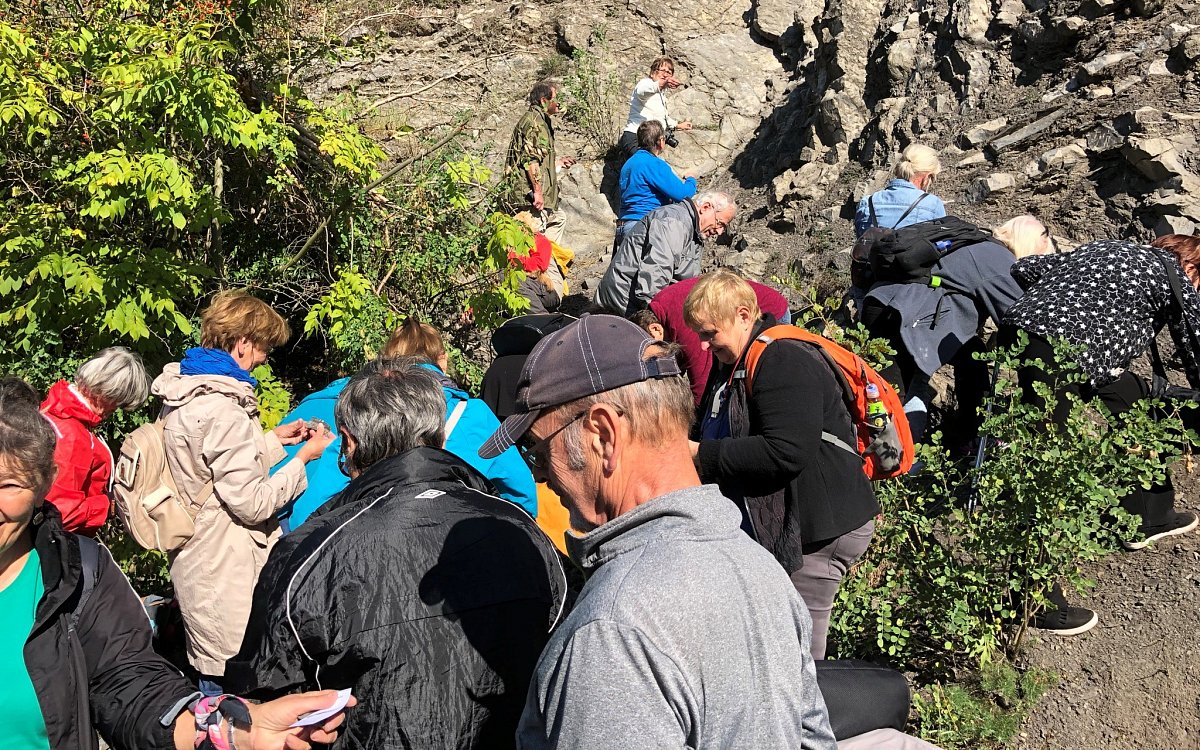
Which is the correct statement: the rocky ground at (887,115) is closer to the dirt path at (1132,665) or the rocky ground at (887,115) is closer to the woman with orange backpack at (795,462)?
the dirt path at (1132,665)

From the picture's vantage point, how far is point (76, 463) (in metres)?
3.57

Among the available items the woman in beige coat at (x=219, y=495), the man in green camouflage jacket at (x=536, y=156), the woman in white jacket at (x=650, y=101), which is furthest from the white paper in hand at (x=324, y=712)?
the woman in white jacket at (x=650, y=101)

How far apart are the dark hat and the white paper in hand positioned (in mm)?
728

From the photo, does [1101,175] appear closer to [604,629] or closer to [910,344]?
[910,344]

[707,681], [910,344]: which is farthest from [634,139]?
[707,681]

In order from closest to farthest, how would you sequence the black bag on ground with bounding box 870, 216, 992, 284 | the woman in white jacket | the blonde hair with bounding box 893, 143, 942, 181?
the black bag on ground with bounding box 870, 216, 992, 284 < the blonde hair with bounding box 893, 143, 942, 181 < the woman in white jacket

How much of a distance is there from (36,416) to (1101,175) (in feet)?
22.4

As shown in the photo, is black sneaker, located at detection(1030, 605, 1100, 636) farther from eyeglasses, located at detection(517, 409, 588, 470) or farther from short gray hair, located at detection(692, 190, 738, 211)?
short gray hair, located at detection(692, 190, 738, 211)

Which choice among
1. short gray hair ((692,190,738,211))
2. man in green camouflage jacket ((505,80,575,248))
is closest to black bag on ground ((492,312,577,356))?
short gray hair ((692,190,738,211))

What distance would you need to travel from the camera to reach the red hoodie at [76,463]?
3531 millimetres

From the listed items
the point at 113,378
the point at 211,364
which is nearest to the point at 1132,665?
the point at 211,364

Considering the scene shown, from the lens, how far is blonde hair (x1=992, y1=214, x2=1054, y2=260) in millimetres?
5113

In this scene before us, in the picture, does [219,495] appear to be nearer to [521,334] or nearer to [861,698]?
[521,334]

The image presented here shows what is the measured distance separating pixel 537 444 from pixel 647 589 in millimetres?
450
